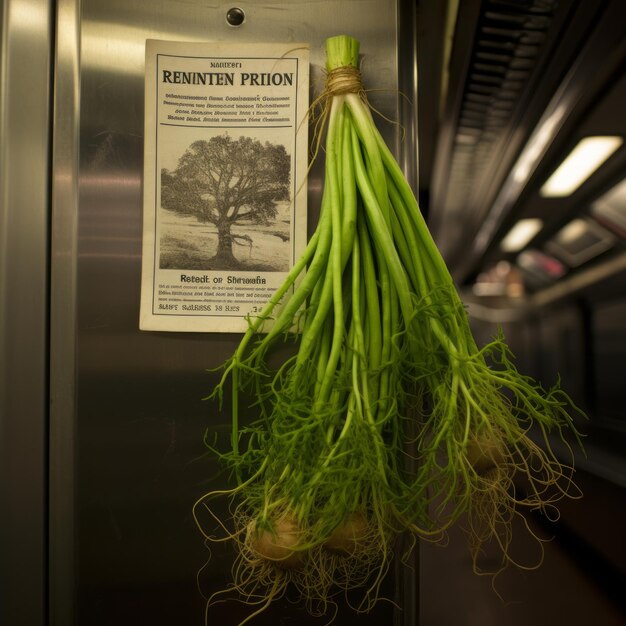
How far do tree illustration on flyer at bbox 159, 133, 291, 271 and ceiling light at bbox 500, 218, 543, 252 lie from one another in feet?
12.7

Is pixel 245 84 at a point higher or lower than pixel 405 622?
higher

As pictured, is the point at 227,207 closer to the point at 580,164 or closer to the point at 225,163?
the point at 225,163

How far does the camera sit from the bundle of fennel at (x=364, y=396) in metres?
0.59

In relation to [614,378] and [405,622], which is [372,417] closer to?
[405,622]

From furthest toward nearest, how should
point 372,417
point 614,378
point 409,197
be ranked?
1. point 614,378
2. point 409,197
3. point 372,417

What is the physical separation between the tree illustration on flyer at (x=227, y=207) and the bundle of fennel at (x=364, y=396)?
7cm

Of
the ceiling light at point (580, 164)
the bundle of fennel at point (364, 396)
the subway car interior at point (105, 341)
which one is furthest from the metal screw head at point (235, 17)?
the ceiling light at point (580, 164)

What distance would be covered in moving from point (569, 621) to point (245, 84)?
2.18 metres

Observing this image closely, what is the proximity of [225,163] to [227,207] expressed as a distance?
59mm

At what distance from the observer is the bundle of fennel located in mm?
591

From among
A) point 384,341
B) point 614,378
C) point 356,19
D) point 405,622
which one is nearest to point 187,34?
point 356,19

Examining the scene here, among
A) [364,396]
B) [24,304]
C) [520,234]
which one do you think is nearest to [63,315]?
[24,304]

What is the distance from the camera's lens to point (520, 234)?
186 inches

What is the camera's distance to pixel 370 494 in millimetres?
630
